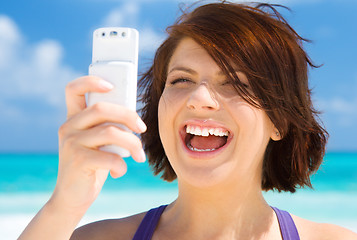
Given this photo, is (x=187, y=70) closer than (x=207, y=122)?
No

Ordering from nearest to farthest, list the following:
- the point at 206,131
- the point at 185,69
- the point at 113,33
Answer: the point at 113,33 → the point at 206,131 → the point at 185,69

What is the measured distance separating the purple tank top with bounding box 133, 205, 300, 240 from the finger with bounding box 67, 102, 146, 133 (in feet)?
4.38

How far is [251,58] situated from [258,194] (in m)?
0.86

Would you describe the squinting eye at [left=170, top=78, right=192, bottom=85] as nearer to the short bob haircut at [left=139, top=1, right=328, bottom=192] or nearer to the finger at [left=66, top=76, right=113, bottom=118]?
the short bob haircut at [left=139, top=1, right=328, bottom=192]

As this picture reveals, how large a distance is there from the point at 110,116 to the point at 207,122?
911 millimetres

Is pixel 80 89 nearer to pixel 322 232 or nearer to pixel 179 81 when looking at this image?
pixel 179 81

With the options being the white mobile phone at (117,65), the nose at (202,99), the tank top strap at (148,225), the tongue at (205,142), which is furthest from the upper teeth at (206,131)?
the white mobile phone at (117,65)

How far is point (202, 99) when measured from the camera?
2.08m

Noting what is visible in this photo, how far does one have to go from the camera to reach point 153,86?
2.90 metres

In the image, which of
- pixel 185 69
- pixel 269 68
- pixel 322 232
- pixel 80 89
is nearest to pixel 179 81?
pixel 185 69

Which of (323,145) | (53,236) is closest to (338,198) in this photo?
(323,145)

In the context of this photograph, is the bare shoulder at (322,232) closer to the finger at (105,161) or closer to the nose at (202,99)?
the nose at (202,99)

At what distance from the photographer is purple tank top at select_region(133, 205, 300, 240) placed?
96.2 inches

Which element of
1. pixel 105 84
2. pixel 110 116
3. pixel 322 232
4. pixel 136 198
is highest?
pixel 136 198
